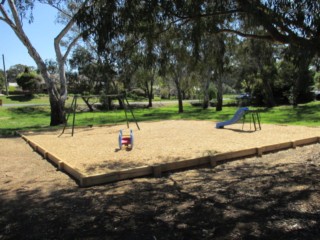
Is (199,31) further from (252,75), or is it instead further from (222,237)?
(252,75)

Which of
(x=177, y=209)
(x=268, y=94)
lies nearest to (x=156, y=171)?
(x=177, y=209)

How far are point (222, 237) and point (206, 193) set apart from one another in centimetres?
176

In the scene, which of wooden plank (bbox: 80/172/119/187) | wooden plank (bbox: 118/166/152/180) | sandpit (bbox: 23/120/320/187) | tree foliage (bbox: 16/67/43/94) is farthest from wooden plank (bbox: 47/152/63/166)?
tree foliage (bbox: 16/67/43/94)

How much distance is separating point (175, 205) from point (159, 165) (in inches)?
76.0

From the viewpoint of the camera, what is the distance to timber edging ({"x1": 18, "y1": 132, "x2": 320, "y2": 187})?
643 centimetres

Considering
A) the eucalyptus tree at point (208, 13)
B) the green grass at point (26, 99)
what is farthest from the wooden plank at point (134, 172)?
the green grass at point (26, 99)

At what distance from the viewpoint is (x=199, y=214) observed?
464 centimetres

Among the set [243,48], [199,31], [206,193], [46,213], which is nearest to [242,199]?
[206,193]

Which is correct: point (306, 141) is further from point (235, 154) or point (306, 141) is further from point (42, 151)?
point (42, 151)

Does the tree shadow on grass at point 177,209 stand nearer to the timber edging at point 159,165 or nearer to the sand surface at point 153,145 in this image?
the timber edging at point 159,165

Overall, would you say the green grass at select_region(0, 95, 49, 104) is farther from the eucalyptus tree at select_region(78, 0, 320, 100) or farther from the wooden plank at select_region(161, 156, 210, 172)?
the eucalyptus tree at select_region(78, 0, 320, 100)

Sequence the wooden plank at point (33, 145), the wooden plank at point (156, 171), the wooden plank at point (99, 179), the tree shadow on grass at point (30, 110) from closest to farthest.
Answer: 1. the wooden plank at point (99, 179)
2. the wooden plank at point (156, 171)
3. the wooden plank at point (33, 145)
4. the tree shadow on grass at point (30, 110)

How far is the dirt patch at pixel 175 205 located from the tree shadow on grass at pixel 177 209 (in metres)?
0.01

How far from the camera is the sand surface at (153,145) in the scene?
7879 millimetres
